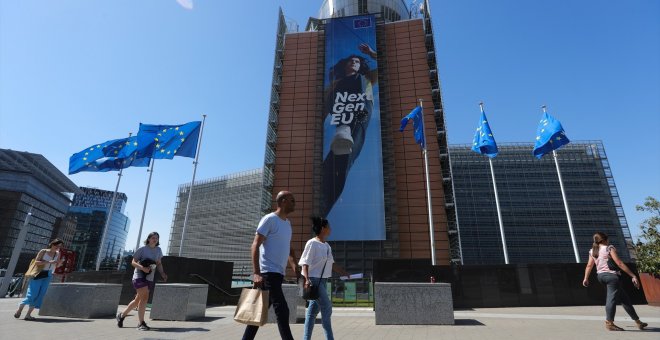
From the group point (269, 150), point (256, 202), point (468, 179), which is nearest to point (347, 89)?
point (269, 150)

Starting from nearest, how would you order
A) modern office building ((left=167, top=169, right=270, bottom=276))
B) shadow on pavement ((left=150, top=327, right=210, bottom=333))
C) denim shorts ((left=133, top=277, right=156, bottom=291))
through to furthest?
1. shadow on pavement ((left=150, top=327, right=210, bottom=333))
2. denim shorts ((left=133, top=277, right=156, bottom=291))
3. modern office building ((left=167, top=169, right=270, bottom=276))

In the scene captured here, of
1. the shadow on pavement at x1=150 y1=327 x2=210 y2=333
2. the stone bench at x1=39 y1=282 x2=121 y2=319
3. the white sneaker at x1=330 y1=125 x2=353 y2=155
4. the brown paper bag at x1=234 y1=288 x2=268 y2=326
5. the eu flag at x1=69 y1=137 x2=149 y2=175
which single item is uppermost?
the white sneaker at x1=330 y1=125 x2=353 y2=155

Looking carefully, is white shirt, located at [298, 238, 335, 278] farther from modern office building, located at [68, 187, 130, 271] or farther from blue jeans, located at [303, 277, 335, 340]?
Answer: modern office building, located at [68, 187, 130, 271]

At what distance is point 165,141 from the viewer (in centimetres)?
1645

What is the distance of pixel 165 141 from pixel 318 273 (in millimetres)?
14704

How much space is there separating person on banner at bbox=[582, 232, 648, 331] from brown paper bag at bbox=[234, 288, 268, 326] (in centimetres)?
607

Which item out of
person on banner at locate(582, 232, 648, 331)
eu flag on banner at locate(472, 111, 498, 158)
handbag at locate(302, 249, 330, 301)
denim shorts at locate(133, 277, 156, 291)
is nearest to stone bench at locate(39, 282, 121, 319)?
denim shorts at locate(133, 277, 156, 291)

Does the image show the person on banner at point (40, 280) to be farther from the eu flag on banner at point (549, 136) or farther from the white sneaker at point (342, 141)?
the white sneaker at point (342, 141)

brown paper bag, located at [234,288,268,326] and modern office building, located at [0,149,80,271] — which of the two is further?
modern office building, located at [0,149,80,271]

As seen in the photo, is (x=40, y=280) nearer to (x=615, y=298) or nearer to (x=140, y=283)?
(x=140, y=283)

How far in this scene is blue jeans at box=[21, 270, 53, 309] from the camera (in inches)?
289

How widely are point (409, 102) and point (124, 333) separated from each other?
3711 cm

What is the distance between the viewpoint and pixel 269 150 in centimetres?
4088

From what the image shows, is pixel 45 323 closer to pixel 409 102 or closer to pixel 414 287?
pixel 414 287
